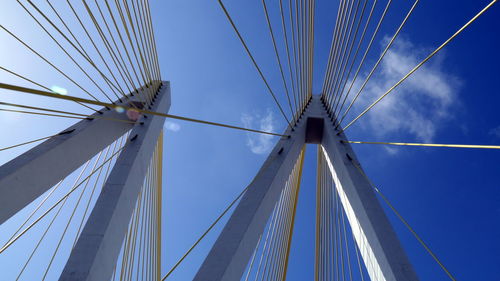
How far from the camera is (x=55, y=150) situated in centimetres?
600

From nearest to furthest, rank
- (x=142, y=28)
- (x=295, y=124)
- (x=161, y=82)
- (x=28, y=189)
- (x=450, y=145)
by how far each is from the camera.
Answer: (x=450, y=145)
(x=28, y=189)
(x=142, y=28)
(x=295, y=124)
(x=161, y=82)

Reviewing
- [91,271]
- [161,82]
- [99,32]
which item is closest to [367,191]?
[91,271]

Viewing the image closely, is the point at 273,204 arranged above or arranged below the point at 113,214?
above

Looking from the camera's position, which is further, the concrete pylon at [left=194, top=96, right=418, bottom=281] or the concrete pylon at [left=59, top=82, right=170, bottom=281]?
the concrete pylon at [left=59, top=82, right=170, bottom=281]

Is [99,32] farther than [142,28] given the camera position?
No

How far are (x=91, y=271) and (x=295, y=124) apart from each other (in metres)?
4.62

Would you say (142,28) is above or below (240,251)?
above

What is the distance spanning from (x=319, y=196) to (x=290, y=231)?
131 centimetres

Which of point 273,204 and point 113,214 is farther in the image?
point 273,204

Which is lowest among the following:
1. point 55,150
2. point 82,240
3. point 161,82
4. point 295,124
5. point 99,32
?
point 82,240

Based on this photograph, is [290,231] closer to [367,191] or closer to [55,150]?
[367,191]

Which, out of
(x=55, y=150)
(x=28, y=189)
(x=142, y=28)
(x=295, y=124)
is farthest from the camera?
(x=295, y=124)

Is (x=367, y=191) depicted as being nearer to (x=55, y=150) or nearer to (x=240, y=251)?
(x=240, y=251)

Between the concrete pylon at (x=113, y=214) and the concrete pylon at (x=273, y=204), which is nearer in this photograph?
the concrete pylon at (x=273, y=204)
